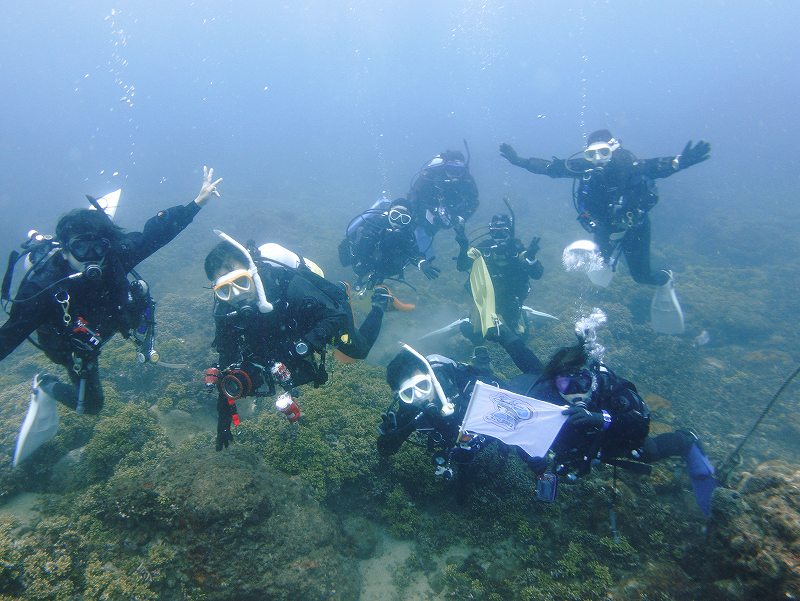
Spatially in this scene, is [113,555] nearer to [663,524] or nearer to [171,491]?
[171,491]

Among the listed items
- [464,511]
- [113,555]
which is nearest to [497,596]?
[464,511]

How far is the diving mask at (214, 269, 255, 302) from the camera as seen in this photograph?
4.11 meters

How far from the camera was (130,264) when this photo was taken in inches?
209

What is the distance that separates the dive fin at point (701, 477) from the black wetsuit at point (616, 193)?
5316 mm

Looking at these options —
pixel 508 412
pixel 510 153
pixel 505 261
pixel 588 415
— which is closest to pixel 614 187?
pixel 510 153

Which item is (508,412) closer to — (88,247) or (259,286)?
(259,286)

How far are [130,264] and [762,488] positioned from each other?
26.0 feet

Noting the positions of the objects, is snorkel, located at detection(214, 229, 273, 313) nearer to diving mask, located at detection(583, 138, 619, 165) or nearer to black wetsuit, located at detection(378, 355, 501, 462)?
black wetsuit, located at detection(378, 355, 501, 462)

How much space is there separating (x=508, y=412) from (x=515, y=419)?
0.09 metres

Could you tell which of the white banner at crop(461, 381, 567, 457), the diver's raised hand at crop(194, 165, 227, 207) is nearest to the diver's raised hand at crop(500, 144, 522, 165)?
the diver's raised hand at crop(194, 165, 227, 207)

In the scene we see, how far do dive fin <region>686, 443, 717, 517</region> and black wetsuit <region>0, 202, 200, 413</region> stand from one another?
7.81m

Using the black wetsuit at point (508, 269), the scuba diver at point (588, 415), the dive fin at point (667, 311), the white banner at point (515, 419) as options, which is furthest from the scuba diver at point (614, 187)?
the white banner at point (515, 419)

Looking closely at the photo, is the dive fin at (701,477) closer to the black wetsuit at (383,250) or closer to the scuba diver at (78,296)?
the black wetsuit at (383,250)

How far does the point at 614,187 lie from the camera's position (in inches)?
329
